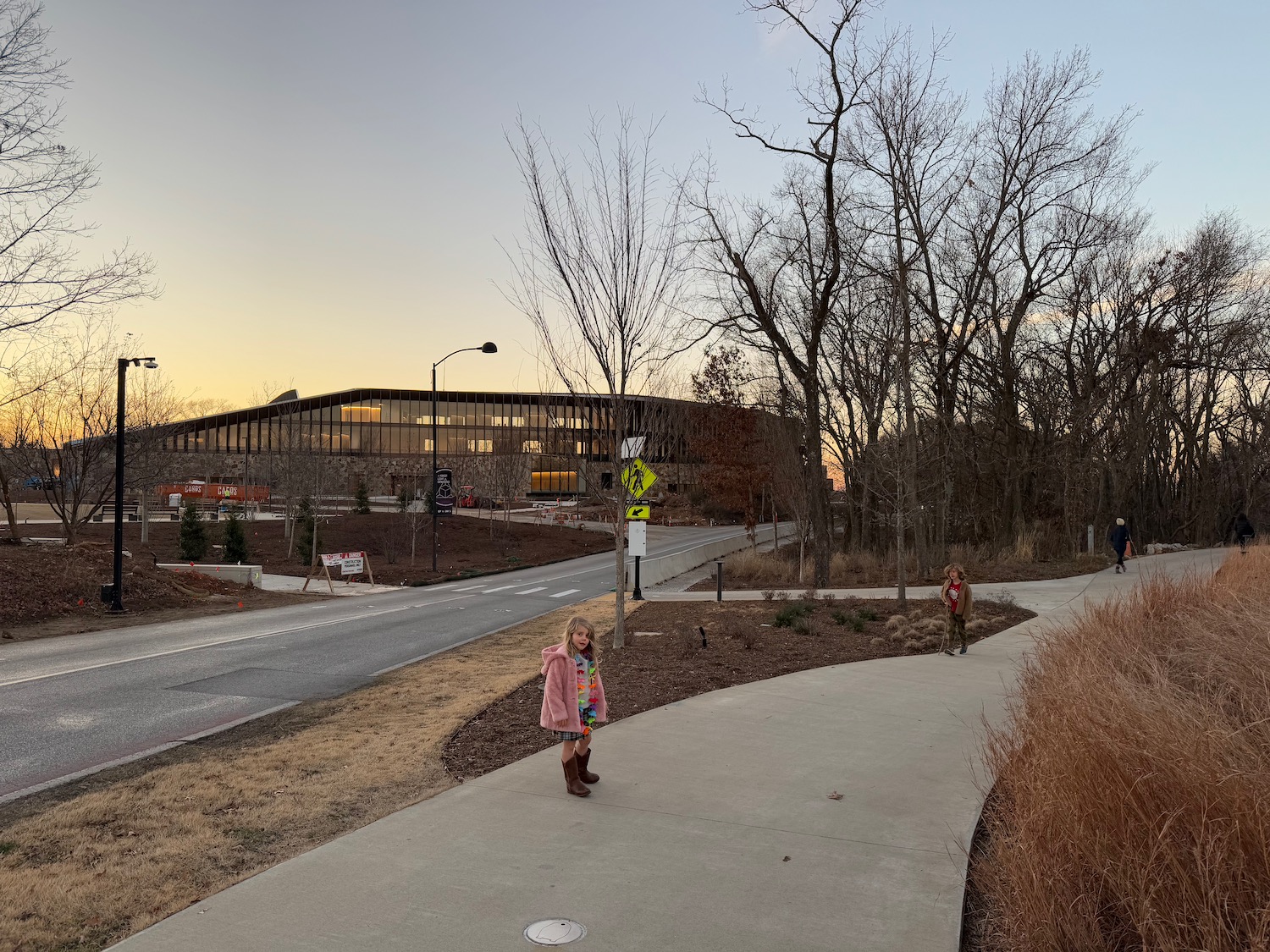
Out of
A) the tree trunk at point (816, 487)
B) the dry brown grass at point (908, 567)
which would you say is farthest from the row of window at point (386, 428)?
the tree trunk at point (816, 487)

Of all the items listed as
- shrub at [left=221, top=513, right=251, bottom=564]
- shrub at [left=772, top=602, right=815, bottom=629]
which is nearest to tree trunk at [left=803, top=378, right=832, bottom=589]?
shrub at [left=772, top=602, right=815, bottom=629]

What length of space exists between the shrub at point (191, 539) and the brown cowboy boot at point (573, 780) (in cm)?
2931

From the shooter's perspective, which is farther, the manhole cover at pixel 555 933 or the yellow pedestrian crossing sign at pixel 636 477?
the yellow pedestrian crossing sign at pixel 636 477

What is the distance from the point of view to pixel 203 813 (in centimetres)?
573

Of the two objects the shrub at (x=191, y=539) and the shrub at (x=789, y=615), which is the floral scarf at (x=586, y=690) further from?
the shrub at (x=191, y=539)

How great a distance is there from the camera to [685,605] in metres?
18.5

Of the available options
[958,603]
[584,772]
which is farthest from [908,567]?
[584,772]

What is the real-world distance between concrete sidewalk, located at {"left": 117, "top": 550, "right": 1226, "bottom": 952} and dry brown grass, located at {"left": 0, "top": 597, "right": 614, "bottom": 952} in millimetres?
463

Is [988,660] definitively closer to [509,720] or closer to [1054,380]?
[509,720]

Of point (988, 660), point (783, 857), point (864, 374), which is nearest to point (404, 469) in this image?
point (864, 374)

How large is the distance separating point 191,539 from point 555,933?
1245 inches

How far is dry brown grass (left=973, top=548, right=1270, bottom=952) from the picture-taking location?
3.17 meters

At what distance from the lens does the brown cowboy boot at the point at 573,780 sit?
5781 mm

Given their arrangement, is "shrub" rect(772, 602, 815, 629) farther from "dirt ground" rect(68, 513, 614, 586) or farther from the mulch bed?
"dirt ground" rect(68, 513, 614, 586)
